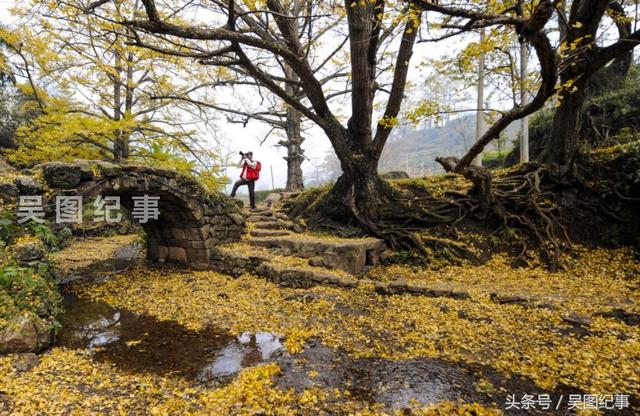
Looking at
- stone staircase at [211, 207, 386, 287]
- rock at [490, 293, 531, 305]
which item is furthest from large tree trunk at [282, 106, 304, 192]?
rock at [490, 293, 531, 305]

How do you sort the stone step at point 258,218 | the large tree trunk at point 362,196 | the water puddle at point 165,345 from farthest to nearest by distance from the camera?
1. the stone step at point 258,218
2. the large tree trunk at point 362,196
3. the water puddle at point 165,345

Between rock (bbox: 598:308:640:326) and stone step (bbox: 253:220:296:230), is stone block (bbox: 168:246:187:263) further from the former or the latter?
rock (bbox: 598:308:640:326)

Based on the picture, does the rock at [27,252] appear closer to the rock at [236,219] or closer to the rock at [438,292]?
the rock at [236,219]

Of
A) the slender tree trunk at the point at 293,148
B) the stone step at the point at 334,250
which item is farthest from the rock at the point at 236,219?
the slender tree trunk at the point at 293,148

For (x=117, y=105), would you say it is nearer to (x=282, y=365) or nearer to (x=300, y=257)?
(x=300, y=257)

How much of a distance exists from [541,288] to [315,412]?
4679 millimetres

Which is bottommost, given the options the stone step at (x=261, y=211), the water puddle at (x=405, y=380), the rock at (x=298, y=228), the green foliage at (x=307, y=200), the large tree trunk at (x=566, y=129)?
the water puddle at (x=405, y=380)

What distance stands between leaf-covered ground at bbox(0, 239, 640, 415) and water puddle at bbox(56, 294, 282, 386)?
0.64ft

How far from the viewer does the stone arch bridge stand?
6.23 m

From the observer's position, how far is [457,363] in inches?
140

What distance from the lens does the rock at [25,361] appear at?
3382 mm

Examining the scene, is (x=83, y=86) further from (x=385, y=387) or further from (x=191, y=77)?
(x=385, y=387)

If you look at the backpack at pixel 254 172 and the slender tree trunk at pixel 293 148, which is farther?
the slender tree trunk at pixel 293 148

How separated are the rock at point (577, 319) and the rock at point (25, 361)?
6.45m
